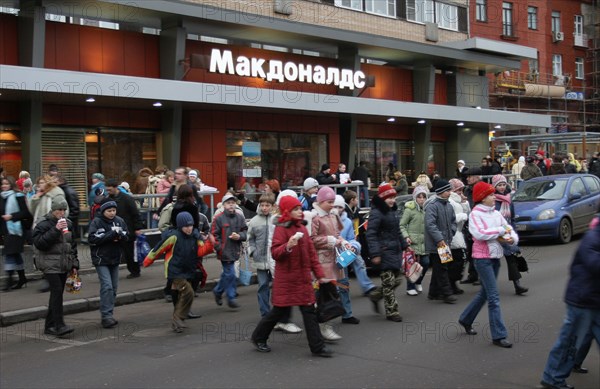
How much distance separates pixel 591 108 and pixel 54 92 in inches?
1583

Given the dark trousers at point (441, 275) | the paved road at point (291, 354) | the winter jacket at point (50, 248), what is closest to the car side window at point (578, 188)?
the paved road at point (291, 354)

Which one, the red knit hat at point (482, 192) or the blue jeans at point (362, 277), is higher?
the red knit hat at point (482, 192)

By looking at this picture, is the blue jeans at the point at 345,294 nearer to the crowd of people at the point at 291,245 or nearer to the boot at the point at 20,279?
the crowd of people at the point at 291,245

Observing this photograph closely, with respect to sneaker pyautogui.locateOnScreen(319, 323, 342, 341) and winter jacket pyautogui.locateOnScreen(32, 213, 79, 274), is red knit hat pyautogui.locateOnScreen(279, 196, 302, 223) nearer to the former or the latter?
sneaker pyautogui.locateOnScreen(319, 323, 342, 341)

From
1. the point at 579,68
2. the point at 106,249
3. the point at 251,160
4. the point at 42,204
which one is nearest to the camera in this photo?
the point at 106,249

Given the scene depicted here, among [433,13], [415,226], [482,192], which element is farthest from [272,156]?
[482,192]

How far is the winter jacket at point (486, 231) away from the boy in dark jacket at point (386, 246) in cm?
142

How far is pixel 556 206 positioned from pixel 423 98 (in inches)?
498

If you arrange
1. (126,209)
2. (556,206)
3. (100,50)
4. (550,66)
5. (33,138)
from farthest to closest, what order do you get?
(550,66), (100,50), (33,138), (556,206), (126,209)

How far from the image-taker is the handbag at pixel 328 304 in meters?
7.40

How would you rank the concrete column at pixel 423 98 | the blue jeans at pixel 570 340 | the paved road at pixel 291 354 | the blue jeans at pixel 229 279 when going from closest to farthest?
the blue jeans at pixel 570 340 → the paved road at pixel 291 354 → the blue jeans at pixel 229 279 → the concrete column at pixel 423 98

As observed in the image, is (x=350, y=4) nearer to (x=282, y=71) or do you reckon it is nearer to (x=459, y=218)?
(x=282, y=71)

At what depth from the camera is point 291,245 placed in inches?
272

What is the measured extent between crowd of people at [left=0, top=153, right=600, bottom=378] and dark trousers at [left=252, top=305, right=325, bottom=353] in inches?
0.4
